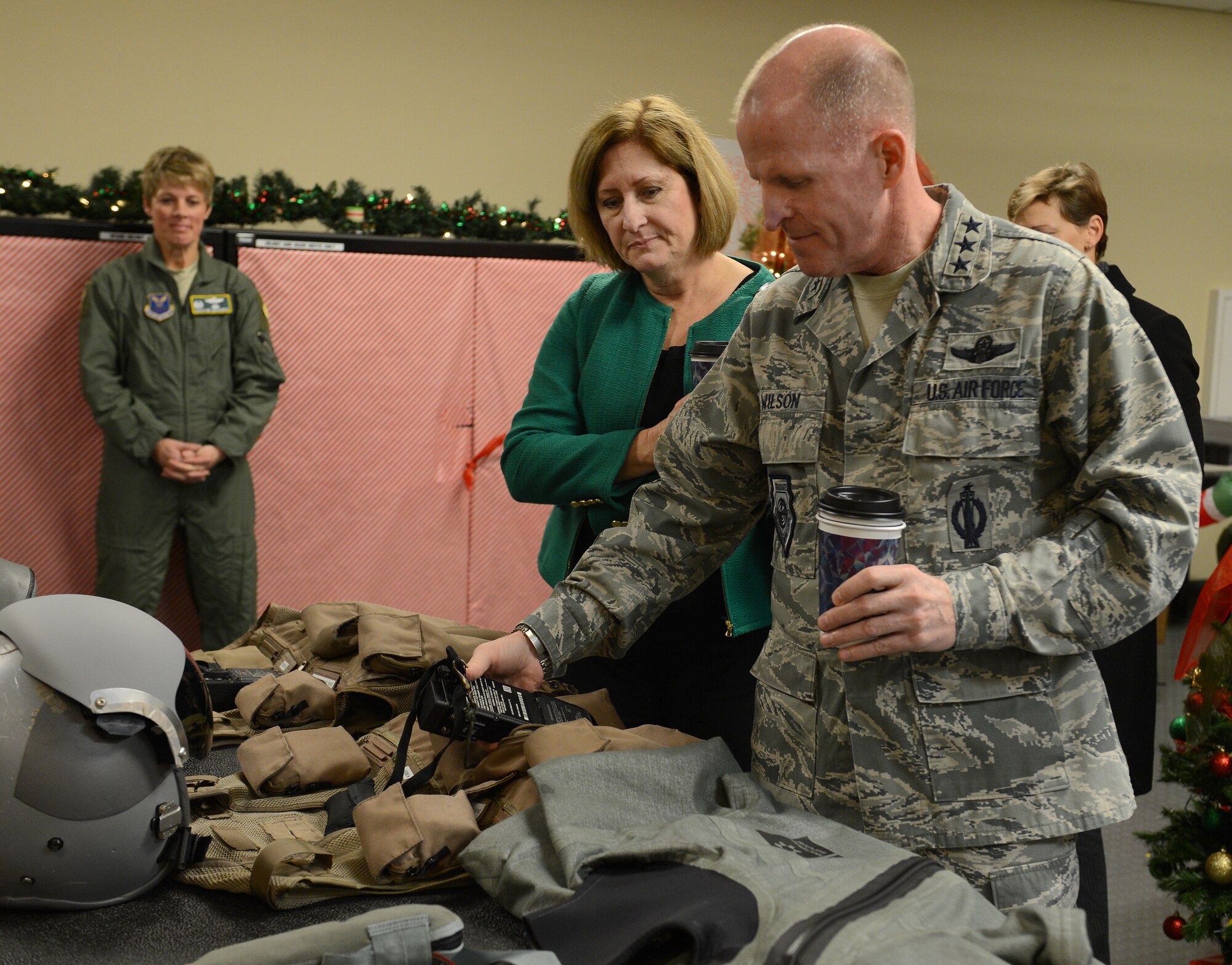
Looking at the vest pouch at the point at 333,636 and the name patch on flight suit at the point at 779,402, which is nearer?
the name patch on flight suit at the point at 779,402

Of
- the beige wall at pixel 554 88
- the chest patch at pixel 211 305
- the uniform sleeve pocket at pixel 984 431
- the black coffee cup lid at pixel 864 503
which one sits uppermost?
the beige wall at pixel 554 88

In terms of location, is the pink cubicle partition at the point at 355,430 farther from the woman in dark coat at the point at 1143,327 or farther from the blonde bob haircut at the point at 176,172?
the woman in dark coat at the point at 1143,327

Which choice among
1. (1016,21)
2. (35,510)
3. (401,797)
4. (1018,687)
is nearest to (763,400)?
(1018,687)

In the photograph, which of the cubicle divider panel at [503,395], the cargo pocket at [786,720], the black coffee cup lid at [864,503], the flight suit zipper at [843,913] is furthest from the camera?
the cubicle divider panel at [503,395]

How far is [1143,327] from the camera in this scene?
2.88m

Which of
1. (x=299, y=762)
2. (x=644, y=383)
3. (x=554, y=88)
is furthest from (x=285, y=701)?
(x=554, y=88)

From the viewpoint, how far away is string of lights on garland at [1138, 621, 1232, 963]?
2.12 metres

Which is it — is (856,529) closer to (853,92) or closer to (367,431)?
(853,92)

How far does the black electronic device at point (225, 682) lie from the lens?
1.83 metres

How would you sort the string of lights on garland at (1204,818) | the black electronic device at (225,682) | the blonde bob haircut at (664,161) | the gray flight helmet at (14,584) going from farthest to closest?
the string of lights on garland at (1204,818) < the blonde bob haircut at (664,161) < the black electronic device at (225,682) < the gray flight helmet at (14,584)

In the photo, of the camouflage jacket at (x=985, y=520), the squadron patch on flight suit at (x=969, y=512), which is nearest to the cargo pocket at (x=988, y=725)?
the camouflage jacket at (x=985, y=520)

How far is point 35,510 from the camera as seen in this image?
4.11 metres

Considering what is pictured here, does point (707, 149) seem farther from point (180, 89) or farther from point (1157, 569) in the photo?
point (180, 89)

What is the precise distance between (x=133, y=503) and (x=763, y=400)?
327 centimetres
